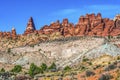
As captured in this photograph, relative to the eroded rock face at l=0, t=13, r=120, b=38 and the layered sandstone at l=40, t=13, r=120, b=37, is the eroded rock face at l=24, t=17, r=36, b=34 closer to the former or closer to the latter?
the eroded rock face at l=0, t=13, r=120, b=38

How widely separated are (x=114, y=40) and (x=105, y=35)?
816 inches

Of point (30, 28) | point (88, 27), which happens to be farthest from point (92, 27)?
point (30, 28)

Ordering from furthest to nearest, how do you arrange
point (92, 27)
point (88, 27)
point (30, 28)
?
1. point (30, 28)
2. point (88, 27)
3. point (92, 27)

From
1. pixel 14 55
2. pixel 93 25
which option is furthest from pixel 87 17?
pixel 14 55

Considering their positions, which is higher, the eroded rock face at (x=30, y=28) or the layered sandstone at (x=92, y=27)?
the eroded rock face at (x=30, y=28)

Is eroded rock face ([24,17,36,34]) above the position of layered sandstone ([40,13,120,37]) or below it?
above

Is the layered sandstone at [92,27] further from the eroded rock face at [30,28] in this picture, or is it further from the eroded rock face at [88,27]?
the eroded rock face at [30,28]

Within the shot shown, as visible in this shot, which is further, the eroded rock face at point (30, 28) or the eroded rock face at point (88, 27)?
the eroded rock face at point (30, 28)

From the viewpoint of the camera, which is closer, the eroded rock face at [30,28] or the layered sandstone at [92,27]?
the layered sandstone at [92,27]

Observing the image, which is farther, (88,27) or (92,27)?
(88,27)

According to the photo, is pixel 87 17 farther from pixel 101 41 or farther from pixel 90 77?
pixel 90 77

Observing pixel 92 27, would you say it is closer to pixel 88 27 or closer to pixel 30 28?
pixel 88 27

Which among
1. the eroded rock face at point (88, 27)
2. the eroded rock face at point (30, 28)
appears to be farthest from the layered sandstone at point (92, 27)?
the eroded rock face at point (30, 28)

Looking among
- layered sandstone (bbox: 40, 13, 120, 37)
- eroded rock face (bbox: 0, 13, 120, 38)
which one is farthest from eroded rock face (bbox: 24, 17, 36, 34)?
layered sandstone (bbox: 40, 13, 120, 37)
